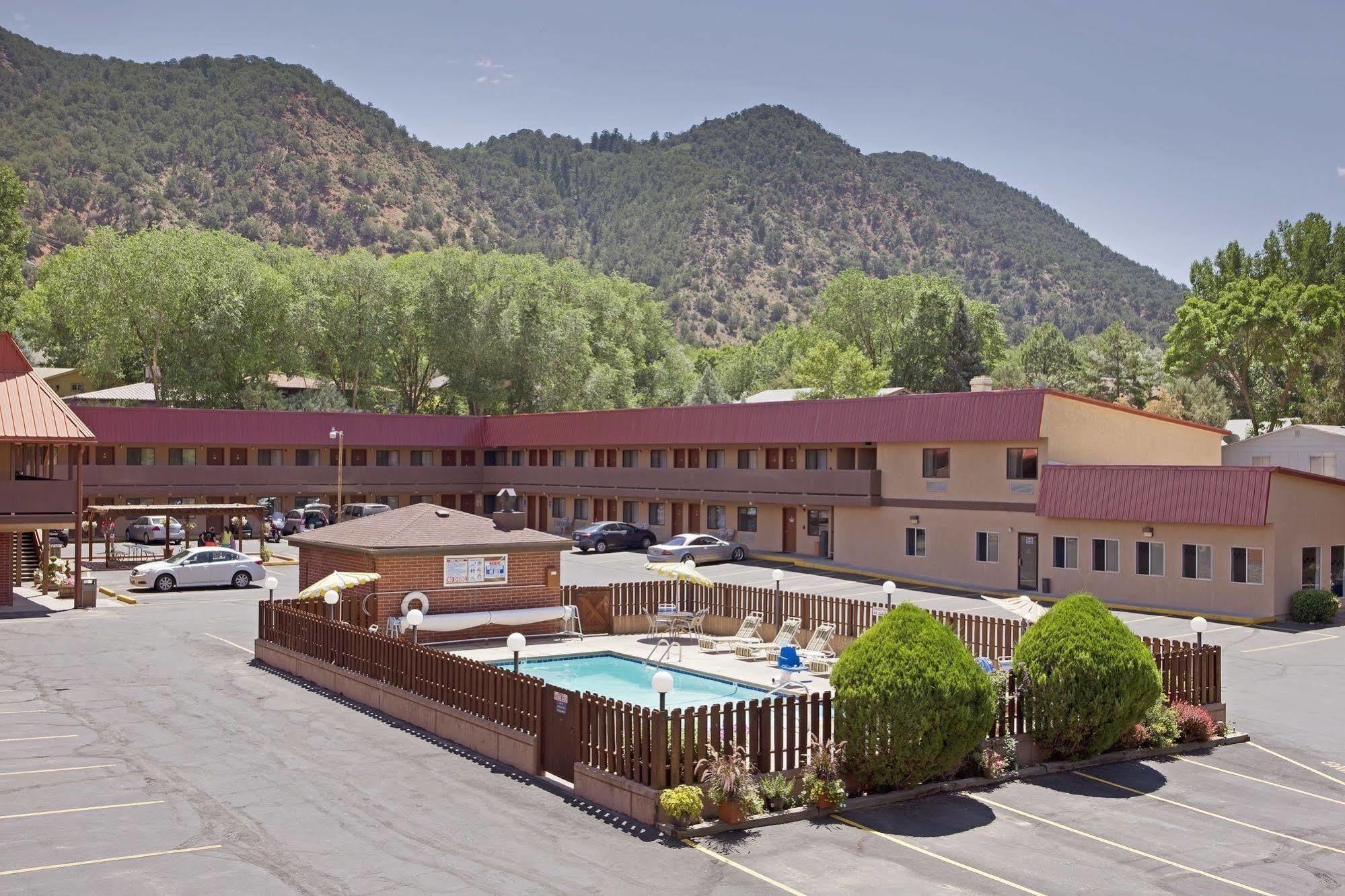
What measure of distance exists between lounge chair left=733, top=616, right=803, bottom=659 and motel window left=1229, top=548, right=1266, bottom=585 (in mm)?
16574

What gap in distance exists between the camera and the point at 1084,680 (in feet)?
59.1

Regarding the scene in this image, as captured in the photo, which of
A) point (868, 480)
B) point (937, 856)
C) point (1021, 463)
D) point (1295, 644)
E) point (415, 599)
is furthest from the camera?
point (868, 480)

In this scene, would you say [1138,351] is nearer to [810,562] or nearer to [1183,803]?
[810,562]

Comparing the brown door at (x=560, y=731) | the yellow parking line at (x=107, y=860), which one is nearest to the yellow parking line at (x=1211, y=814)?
the brown door at (x=560, y=731)

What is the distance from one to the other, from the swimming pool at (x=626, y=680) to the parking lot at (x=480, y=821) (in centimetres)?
547

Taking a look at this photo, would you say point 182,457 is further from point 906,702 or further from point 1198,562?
point 906,702

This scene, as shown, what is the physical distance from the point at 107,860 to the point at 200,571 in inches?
1211

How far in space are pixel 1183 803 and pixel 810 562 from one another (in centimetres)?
3348

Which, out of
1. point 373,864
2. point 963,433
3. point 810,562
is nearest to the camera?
point 373,864

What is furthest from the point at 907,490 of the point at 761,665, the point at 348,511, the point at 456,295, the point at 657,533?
the point at 456,295

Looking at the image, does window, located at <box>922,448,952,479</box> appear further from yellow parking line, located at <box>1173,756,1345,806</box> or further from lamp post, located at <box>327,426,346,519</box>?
lamp post, located at <box>327,426,346,519</box>

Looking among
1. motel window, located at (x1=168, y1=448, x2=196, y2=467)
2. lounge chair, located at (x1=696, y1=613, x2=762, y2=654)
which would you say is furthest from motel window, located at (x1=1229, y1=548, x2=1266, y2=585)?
motel window, located at (x1=168, y1=448, x2=196, y2=467)

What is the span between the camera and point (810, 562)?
164ft

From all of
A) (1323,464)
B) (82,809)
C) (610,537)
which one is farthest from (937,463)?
(82,809)
